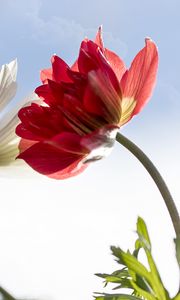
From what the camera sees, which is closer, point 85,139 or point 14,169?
point 85,139

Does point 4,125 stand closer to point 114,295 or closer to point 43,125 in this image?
point 43,125

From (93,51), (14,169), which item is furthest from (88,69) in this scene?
(14,169)

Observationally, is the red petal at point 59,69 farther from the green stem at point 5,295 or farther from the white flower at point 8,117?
the green stem at point 5,295

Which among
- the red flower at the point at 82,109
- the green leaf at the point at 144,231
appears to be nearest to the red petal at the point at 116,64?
the red flower at the point at 82,109

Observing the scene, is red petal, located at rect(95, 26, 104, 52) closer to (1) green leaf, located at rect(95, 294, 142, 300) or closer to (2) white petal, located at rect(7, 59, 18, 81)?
(2) white petal, located at rect(7, 59, 18, 81)

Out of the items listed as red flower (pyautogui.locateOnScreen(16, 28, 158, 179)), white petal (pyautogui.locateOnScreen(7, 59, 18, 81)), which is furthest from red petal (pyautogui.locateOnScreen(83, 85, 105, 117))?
white petal (pyautogui.locateOnScreen(7, 59, 18, 81))
